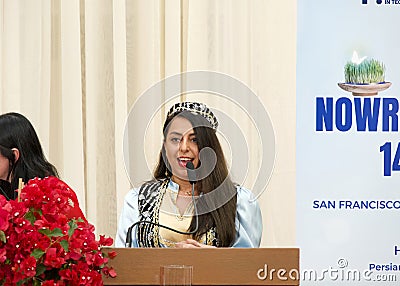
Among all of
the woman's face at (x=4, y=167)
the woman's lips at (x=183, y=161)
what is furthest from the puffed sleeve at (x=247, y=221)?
the woman's face at (x=4, y=167)

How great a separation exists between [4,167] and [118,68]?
87cm

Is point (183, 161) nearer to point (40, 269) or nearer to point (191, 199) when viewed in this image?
point (191, 199)

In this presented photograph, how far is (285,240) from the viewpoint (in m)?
3.16

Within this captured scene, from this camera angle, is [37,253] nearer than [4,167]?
Yes

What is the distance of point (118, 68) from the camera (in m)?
3.16

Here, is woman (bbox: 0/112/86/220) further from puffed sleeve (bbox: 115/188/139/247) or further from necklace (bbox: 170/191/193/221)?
necklace (bbox: 170/191/193/221)

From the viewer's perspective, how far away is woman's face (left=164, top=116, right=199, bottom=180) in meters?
2.06

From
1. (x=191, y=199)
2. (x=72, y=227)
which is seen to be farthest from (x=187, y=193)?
(x=72, y=227)

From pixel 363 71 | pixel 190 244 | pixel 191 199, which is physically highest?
pixel 363 71

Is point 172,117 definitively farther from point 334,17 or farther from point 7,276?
point 334,17

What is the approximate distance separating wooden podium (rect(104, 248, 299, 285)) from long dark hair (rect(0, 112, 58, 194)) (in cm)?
100

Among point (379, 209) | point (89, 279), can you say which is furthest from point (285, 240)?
point (89, 279)

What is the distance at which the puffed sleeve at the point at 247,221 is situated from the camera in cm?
221

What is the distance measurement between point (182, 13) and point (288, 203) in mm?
900
